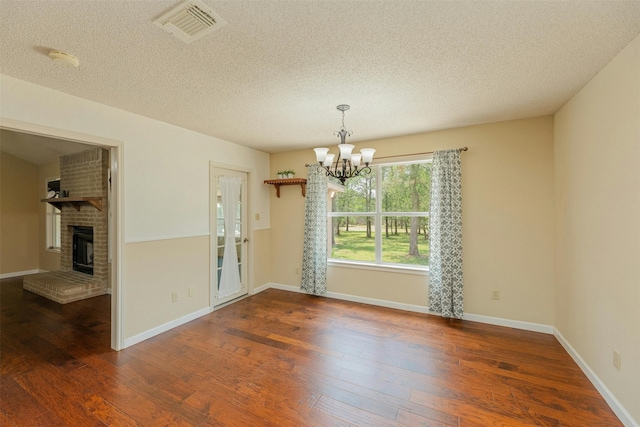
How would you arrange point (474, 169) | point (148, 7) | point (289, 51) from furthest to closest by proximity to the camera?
1. point (474, 169)
2. point (289, 51)
3. point (148, 7)

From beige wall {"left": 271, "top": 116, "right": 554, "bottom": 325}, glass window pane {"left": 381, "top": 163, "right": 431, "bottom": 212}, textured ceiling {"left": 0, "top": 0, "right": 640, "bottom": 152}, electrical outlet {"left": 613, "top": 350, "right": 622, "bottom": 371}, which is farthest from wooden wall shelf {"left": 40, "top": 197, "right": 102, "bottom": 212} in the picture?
electrical outlet {"left": 613, "top": 350, "right": 622, "bottom": 371}

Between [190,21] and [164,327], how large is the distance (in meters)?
3.21

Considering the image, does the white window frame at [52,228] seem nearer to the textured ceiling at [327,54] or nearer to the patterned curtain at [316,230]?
the textured ceiling at [327,54]

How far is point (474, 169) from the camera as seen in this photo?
11.4 feet

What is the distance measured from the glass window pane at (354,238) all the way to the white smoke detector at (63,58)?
141 inches

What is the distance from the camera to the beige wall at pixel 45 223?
19.4 ft

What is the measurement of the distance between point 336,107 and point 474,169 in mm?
1998

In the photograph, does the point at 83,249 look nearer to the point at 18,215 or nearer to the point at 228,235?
the point at 18,215

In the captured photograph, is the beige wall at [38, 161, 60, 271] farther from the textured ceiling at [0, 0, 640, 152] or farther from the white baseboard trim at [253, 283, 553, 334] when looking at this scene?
the textured ceiling at [0, 0, 640, 152]

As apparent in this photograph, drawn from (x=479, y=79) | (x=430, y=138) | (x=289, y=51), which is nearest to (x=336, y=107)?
(x=289, y=51)

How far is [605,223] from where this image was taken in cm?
206

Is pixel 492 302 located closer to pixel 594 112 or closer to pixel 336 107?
pixel 594 112

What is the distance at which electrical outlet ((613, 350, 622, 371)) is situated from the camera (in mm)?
1885

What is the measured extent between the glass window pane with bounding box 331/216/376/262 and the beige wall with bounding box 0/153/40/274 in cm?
689
